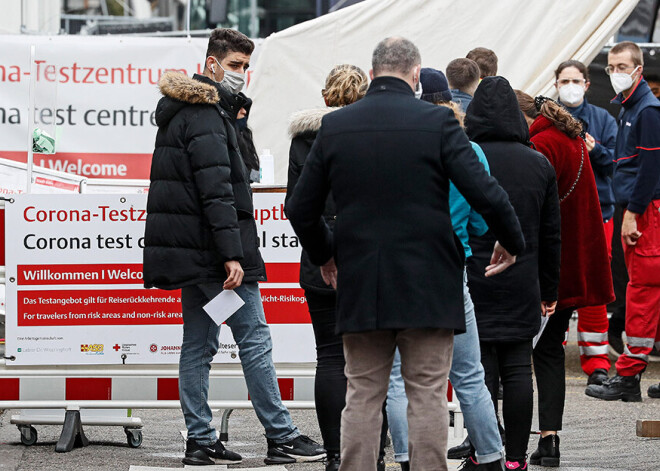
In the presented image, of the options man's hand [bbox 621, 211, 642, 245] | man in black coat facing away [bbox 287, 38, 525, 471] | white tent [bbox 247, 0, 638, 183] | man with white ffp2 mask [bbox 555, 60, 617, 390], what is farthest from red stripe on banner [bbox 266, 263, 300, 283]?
man with white ffp2 mask [bbox 555, 60, 617, 390]

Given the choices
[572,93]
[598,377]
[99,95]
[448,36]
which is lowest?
[598,377]

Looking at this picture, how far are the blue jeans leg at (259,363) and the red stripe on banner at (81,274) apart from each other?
0.68 metres

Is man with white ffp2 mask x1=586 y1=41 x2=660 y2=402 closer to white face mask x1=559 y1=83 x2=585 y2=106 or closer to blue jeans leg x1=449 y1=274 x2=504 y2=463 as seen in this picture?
white face mask x1=559 y1=83 x2=585 y2=106

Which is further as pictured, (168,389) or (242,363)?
(168,389)

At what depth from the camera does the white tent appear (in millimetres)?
8914

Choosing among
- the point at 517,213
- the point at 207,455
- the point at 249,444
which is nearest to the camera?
the point at 517,213

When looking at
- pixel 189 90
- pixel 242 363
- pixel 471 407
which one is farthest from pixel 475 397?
pixel 189 90

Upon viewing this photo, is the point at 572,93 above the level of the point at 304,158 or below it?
above

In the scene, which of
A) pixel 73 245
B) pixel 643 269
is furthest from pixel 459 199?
pixel 643 269

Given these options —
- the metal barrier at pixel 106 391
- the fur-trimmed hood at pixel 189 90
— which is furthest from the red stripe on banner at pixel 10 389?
the fur-trimmed hood at pixel 189 90

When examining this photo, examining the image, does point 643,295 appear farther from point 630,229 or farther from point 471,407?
point 471,407

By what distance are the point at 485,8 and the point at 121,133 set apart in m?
3.75

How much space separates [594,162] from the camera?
878 cm

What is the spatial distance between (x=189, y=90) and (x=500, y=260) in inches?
72.3
